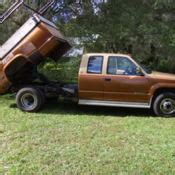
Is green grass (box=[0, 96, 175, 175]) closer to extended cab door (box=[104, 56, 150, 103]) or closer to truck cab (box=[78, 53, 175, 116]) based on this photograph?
truck cab (box=[78, 53, 175, 116])

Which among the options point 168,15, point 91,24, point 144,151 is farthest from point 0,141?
point 168,15

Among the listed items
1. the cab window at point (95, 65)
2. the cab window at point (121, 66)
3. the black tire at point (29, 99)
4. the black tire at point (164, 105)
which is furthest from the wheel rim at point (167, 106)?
the black tire at point (29, 99)

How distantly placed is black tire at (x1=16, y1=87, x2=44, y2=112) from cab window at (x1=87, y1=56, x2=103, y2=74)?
150 cm

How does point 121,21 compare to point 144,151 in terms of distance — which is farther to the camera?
point 121,21

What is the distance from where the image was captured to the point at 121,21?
16422 millimetres

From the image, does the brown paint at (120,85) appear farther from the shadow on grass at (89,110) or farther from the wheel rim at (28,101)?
the wheel rim at (28,101)

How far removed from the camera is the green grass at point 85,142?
6.09 m

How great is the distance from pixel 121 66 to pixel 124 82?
446 millimetres

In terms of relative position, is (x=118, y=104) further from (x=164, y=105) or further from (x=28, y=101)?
(x=28, y=101)

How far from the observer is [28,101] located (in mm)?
10703

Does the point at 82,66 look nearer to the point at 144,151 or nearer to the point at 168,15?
the point at 144,151

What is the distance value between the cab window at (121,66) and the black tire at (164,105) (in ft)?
3.17

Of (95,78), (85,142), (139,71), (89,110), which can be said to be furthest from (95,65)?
(85,142)

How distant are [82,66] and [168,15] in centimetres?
1103
